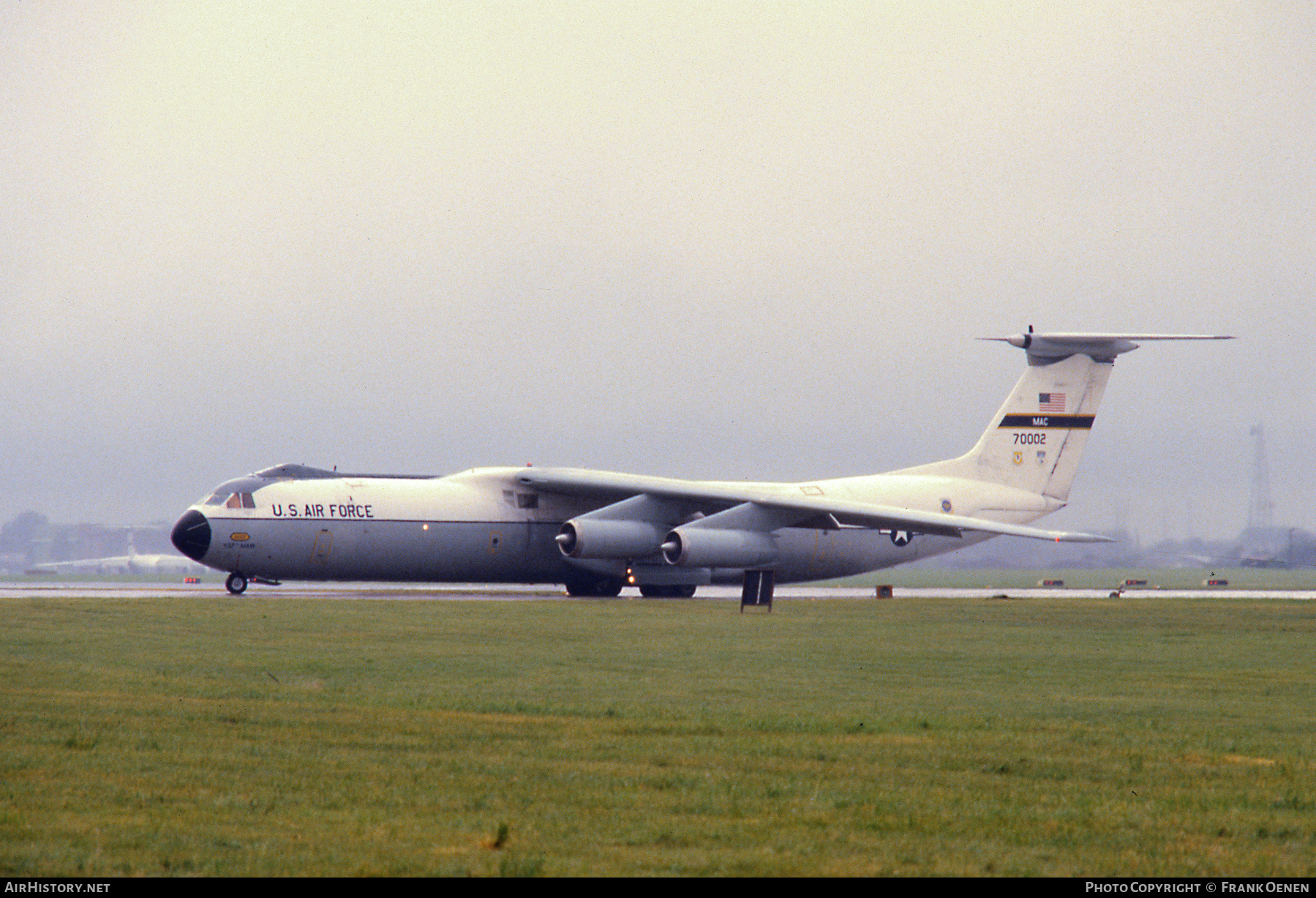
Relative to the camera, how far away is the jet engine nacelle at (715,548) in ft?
124

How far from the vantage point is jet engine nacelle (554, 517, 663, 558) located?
1539 inches

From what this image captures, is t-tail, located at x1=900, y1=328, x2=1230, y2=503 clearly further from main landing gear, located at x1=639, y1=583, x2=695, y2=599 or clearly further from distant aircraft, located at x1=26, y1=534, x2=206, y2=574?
distant aircraft, located at x1=26, y1=534, x2=206, y2=574

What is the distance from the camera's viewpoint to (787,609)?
34125mm

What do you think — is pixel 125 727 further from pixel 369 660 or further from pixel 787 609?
pixel 787 609

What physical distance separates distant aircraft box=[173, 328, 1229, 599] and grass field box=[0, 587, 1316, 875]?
14815 mm

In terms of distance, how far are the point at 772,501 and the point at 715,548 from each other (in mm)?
2269

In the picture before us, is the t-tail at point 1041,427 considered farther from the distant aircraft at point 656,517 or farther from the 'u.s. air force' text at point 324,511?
the 'u.s. air force' text at point 324,511

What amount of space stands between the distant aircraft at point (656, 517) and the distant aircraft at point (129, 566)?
71.1m

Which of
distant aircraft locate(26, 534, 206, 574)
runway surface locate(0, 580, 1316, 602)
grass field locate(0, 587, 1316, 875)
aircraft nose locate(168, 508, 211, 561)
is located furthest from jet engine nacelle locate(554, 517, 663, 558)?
distant aircraft locate(26, 534, 206, 574)

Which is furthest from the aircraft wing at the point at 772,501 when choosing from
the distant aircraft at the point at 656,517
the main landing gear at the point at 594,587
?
the main landing gear at the point at 594,587

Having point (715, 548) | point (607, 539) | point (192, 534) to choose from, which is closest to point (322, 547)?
point (192, 534)

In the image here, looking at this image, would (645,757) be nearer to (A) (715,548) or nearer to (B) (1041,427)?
(A) (715,548)

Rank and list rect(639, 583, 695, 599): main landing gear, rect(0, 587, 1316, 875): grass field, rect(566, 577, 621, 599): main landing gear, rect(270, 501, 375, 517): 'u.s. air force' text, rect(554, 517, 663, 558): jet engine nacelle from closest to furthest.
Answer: rect(0, 587, 1316, 875): grass field
rect(270, 501, 375, 517): 'u.s. air force' text
rect(554, 517, 663, 558): jet engine nacelle
rect(639, 583, 695, 599): main landing gear
rect(566, 577, 621, 599): main landing gear

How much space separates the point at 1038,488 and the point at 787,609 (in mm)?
14830
